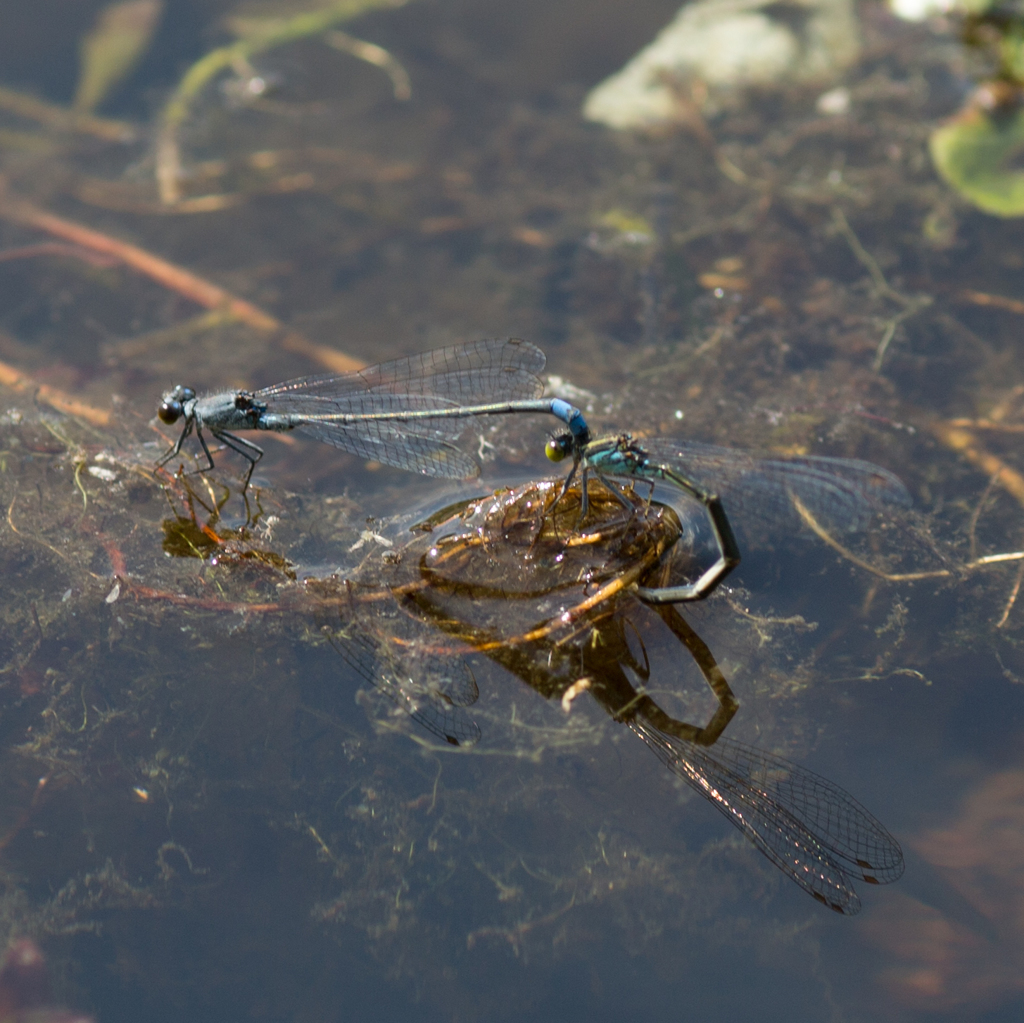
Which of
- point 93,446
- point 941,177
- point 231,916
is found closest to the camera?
point 231,916

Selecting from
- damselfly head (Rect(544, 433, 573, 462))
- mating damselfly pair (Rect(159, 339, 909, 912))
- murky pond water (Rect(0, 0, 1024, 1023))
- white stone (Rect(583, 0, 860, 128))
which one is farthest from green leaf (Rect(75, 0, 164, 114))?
damselfly head (Rect(544, 433, 573, 462))

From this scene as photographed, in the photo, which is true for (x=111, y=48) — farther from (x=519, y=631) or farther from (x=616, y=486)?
(x=519, y=631)

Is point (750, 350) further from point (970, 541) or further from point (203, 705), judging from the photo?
point (203, 705)

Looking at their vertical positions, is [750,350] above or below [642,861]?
above

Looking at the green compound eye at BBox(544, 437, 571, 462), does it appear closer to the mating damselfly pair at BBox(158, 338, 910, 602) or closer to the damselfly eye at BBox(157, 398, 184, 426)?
the mating damselfly pair at BBox(158, 338, 910, 602)


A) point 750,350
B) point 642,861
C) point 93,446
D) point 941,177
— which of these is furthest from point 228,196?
point 642,861

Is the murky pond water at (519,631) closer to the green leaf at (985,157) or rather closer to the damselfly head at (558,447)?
the green leaf at (985,157)

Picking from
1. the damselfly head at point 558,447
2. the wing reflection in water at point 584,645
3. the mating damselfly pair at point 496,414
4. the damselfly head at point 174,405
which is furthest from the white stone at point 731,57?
the wing reflection in water at point 584,645

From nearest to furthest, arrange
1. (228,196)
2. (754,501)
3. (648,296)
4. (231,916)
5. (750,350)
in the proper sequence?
(231,916), (754,501), (750,350), (648,296), (228,196)
